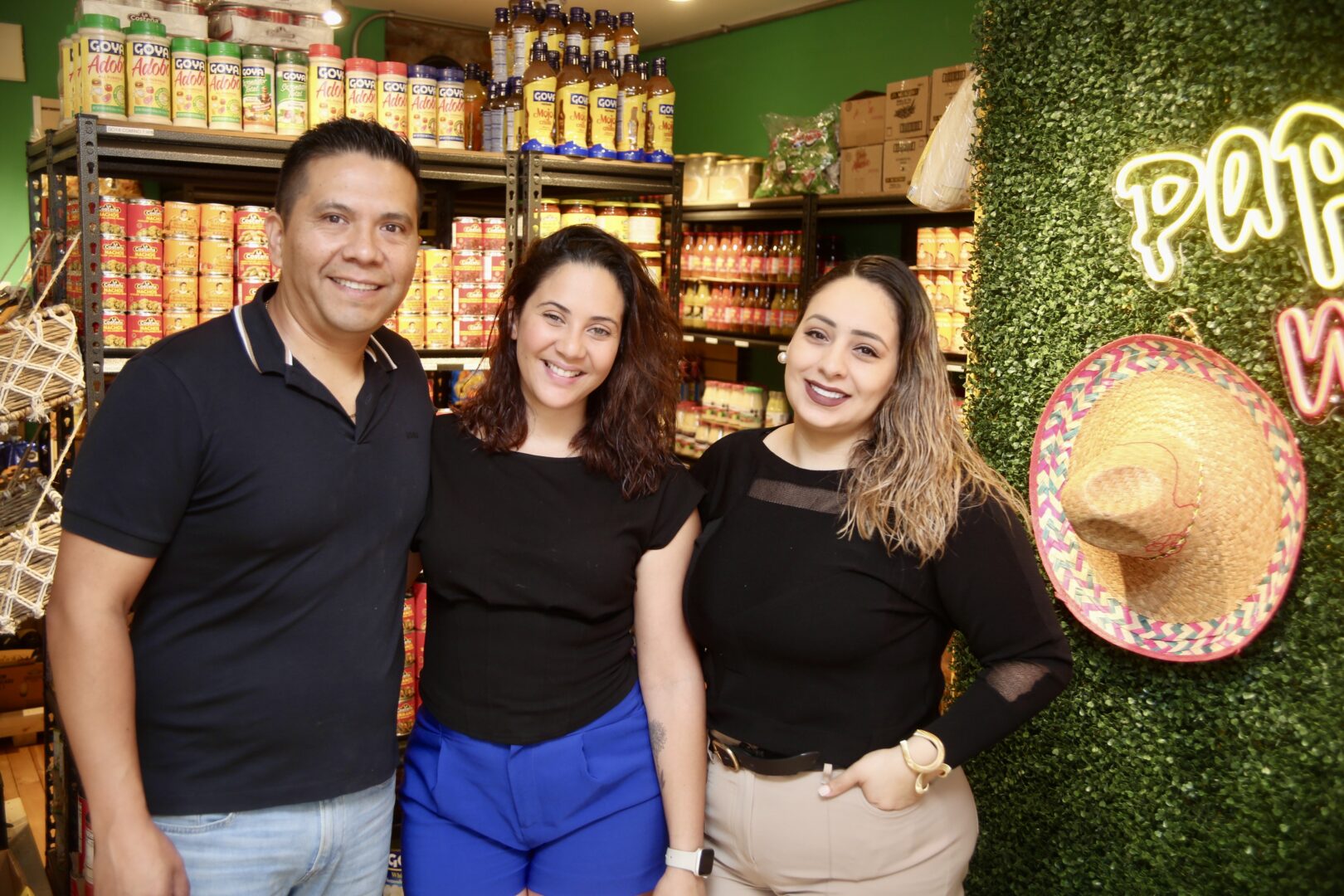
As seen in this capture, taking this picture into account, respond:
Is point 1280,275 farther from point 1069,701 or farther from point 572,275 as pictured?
point 572,275

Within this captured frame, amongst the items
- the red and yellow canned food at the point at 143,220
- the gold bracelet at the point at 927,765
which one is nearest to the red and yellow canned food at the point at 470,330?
the red and yellow canned food at the point at 143,220

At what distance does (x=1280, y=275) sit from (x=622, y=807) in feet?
5.50

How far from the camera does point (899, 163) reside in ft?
15.4

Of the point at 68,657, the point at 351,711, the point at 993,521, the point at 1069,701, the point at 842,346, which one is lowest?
the point at 1069,701

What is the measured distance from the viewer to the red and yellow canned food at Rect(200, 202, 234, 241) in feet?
9.27

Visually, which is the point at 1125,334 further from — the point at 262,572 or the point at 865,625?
the point at 262,572

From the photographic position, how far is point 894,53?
5.85m

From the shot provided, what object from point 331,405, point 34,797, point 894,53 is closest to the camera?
point 331,405

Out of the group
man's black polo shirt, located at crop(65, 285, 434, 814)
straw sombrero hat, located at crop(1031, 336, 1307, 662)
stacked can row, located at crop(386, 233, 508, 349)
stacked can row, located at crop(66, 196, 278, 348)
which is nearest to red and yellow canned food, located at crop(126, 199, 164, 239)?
stacked can row, located at crop(66, 196, 278, 348)

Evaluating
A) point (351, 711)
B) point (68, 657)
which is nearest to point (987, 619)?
point (351, 711)

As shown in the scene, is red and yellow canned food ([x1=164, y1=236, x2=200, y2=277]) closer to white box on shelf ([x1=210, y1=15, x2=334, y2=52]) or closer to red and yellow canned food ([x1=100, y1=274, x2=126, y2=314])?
red and yellow canned food ([x1=100, y1=274, x2=126, y2=314])

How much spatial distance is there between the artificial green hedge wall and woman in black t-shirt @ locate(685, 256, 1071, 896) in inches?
29.7

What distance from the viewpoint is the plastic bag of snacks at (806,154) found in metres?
5.12

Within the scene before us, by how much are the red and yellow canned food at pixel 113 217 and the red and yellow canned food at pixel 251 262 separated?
11.0 inches
